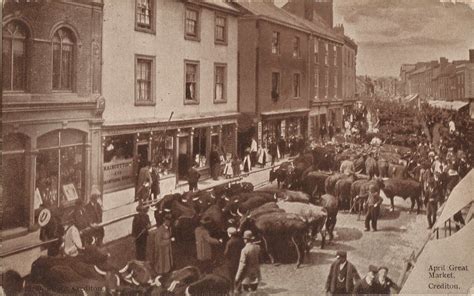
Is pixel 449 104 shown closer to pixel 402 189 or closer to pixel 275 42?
pixel 402 189

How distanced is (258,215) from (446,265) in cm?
211

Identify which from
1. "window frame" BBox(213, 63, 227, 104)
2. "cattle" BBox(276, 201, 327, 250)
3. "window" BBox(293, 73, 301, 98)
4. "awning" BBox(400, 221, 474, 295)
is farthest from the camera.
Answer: "window" BBox(293, 73, 301, 98)

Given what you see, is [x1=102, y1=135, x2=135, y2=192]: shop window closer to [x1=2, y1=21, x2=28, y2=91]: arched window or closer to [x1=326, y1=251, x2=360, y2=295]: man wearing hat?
[x1=2, y1=21, x2=28, y2=91]: arched window

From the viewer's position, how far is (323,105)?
19.6 feet

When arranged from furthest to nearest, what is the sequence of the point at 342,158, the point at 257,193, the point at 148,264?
the point at 342,158 → the point at 257,193 → the point at 148,264

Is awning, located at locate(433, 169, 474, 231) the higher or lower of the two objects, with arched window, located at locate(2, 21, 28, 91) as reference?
lower

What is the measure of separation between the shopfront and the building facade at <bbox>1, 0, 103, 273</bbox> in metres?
0.17

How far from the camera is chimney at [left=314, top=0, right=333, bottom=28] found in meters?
5.60

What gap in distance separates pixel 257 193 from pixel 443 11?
3.04 meters

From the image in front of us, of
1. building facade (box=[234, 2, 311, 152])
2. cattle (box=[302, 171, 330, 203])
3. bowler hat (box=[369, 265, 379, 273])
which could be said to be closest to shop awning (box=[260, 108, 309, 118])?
building facade (box=[234, 2, 311, 152])

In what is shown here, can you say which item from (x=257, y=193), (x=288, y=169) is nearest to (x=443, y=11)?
(x=288, y=169)

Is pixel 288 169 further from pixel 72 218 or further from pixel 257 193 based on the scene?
pixel 72 218

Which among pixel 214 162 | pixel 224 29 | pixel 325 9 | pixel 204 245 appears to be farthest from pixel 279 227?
pixel 325 9

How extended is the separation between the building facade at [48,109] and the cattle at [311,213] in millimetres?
2113
